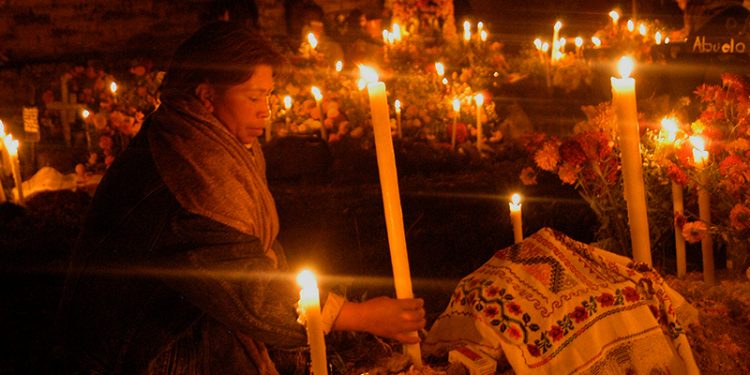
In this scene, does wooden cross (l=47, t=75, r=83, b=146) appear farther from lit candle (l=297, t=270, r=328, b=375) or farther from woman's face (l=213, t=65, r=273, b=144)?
lit candle (l=297, t=270, r=328, b=375)

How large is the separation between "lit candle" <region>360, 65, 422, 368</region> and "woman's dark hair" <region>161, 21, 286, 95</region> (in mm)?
343

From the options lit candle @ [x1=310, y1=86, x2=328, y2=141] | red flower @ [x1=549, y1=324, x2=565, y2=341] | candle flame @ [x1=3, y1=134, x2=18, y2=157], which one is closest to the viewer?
red flower @ [x1=549, y1=324, x2=565, y2=341]

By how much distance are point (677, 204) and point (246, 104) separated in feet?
6.51

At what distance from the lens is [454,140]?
6.52 meters

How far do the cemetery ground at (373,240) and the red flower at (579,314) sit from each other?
12.6 inches

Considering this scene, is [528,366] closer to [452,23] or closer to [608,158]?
[608,158]

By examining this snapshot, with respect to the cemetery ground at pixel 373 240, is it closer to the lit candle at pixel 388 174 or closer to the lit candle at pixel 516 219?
the lit candle at pixel 388 174

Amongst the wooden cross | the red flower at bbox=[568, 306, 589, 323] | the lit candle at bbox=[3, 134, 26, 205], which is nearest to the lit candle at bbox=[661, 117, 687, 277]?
the red flower at bbox=[568, 306, 589, 323]

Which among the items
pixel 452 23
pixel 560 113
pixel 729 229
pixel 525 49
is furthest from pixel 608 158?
pixel 452 23

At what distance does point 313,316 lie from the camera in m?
1.90

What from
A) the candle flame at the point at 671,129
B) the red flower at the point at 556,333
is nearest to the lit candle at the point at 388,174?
the red flower at the point at 556,333

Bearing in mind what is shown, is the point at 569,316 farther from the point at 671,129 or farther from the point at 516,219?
the point at 671,129

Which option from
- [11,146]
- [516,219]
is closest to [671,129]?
[516,219]

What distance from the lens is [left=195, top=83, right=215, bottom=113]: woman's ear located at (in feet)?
7.35
